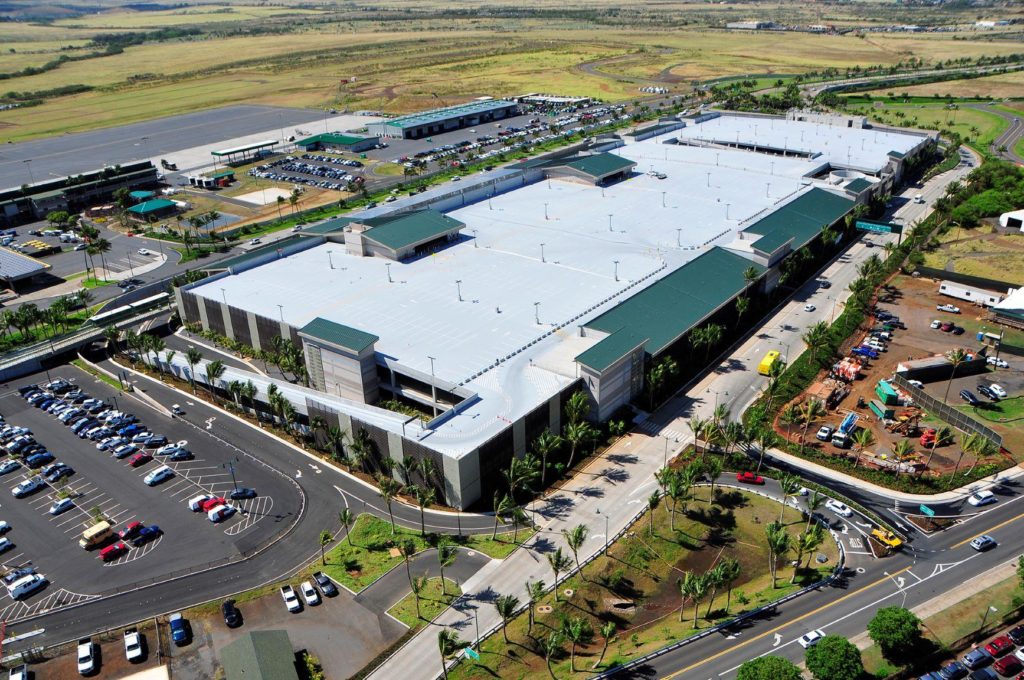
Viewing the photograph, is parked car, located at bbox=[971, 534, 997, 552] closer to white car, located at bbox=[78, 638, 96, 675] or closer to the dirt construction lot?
the dirt construction lot

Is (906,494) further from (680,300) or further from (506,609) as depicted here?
(506,609)

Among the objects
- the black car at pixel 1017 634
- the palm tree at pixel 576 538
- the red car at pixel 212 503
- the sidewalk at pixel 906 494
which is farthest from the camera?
the red car at pixel 212 503

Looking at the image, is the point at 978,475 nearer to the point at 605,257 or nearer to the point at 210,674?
the point at 605,257

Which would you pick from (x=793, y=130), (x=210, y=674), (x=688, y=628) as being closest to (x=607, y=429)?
(x=688, y=628)

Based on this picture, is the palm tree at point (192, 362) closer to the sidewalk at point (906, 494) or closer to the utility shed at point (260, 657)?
the utility shed at point (260, 657)

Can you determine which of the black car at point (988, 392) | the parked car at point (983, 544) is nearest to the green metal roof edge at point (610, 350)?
the parked car at point (983, 544)

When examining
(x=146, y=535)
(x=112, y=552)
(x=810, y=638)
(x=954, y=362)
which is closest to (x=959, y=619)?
(x=810, y=638)
